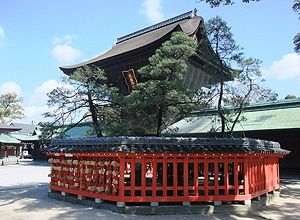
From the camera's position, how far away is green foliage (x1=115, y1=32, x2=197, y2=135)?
11898 mm

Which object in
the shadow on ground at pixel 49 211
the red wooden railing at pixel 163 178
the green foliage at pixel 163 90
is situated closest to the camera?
the shadow on ground at pixel 49 211

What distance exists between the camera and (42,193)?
44.9 ft

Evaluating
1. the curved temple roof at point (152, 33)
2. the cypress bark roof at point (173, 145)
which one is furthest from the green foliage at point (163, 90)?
the curved temple roof at point (152, 33)

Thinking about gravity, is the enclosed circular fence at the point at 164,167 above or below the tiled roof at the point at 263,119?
below

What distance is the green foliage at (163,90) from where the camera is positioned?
11898 millimetres

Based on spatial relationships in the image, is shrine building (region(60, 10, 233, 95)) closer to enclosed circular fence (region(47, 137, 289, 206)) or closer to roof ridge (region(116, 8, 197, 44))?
roof ridge (region(116, 8, 197, 44))

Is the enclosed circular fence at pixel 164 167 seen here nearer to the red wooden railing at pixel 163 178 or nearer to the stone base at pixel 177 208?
the red wooden railing at pixel 163 178

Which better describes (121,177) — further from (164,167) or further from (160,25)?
(160,25)

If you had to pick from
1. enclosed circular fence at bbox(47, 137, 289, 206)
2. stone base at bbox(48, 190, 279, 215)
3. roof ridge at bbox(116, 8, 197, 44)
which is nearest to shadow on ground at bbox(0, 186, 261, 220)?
stone base at bbox(48, 190, 279, 215)

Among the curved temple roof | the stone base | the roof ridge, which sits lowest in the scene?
the stone base

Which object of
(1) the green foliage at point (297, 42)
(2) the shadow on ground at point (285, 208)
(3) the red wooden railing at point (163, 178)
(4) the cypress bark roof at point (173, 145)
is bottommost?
(2) the shadow on ground at point (285, 208)

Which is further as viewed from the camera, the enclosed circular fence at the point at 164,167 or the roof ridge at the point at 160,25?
the roof ridge at the point at 160,25

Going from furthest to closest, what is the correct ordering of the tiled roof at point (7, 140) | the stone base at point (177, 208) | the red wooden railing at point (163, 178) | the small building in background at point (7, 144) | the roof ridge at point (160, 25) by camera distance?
the tiled roof at point (7, 140) → the small building in background at point (7, 144) → the roof ridge at point (160, 25) → the red wooden railing at point (163, 178) → the stone base at point (177, 208)

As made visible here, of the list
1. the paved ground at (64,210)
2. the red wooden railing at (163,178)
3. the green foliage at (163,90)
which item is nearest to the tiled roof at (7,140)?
the paved ground at (64,210)
